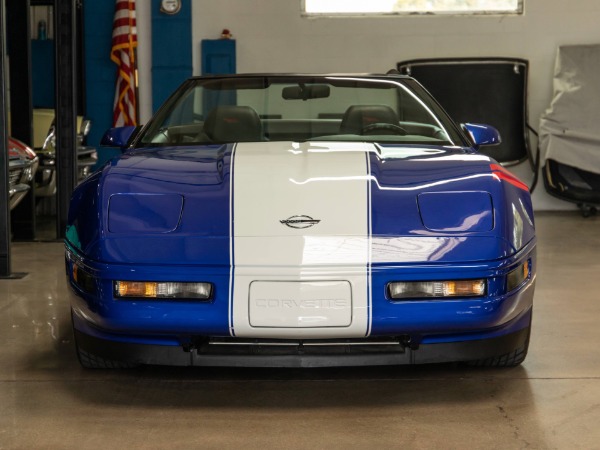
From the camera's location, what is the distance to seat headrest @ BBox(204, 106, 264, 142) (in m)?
3.89

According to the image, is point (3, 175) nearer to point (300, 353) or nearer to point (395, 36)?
point (300, 353)

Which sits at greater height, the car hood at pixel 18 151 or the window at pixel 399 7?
the window at pixel 399 7

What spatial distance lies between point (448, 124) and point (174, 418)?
5.70 feet

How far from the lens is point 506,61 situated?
955cm

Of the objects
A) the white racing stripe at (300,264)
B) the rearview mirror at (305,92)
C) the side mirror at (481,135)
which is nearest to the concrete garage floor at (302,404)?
the white racing stripe at (300,264)

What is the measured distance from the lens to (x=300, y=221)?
9.76ft

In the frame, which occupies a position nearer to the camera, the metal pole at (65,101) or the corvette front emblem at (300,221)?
the corvette front emblem at (300,221)

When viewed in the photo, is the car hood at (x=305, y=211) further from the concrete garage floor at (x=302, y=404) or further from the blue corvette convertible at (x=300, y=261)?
the concrete garage floor at (x=302, y=404)

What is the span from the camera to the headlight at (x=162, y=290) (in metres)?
2.90

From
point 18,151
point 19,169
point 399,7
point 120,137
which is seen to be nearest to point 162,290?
point 120,137

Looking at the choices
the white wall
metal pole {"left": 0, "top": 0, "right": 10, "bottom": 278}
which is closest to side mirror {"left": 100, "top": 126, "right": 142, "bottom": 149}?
metal pole {"left": 0, "top": 0, "right": 10, "bottom": 278}

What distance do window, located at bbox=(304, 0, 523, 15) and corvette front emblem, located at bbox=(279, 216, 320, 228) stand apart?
717 centimetres

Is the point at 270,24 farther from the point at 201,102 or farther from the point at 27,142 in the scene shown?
the point at 201,102

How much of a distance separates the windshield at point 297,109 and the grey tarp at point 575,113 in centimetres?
538
